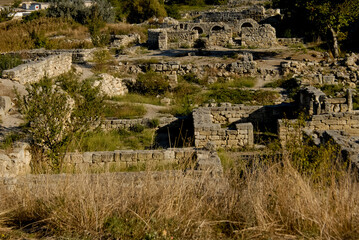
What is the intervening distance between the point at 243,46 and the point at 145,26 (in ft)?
Result: 35.9

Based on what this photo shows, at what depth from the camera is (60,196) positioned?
4617mm

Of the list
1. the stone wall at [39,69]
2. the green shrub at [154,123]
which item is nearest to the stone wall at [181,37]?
the stone wall at [39,69]

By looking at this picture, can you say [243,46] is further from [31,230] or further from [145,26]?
[31,230]

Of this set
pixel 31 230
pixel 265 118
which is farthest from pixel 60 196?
pixel 265 118

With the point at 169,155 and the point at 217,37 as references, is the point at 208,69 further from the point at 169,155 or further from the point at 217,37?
the point at 169,155

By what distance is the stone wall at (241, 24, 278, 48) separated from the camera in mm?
29531

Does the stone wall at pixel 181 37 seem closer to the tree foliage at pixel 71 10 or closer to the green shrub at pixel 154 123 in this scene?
the tree foliage at pixel 71 10

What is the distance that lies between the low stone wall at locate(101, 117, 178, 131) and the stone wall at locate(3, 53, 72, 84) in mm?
2607

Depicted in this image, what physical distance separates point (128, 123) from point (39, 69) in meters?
6.41

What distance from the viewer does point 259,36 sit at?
29.7m

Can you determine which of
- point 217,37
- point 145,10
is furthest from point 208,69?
point 145,10

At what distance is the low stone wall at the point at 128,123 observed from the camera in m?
12.5

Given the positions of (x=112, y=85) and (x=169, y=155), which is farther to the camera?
(x=112, y=85)

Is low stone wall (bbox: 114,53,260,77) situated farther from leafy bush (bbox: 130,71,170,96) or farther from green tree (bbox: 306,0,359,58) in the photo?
green tree (bbox: 306,0,359,58)
